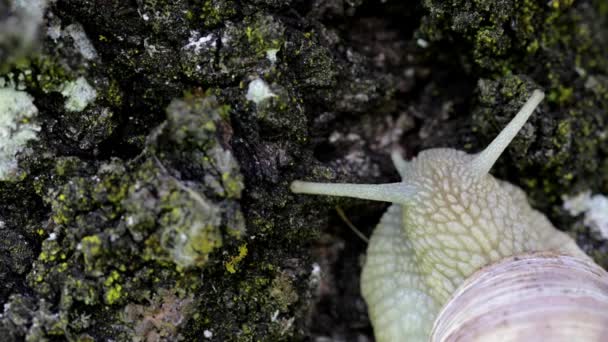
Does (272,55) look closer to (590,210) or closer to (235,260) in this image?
(235,260)

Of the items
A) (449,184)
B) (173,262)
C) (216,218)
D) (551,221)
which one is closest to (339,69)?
(449,184)

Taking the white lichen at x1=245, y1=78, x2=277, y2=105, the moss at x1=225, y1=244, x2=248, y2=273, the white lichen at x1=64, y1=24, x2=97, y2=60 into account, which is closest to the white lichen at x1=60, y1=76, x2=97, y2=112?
the white lichen at x1=64, y1=24, x2=97, y2=60

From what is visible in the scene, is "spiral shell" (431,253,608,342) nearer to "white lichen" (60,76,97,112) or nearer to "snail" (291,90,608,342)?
"snail" (291,90,608,342)

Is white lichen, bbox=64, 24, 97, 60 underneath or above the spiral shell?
above

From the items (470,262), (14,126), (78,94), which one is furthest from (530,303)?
(14,126)

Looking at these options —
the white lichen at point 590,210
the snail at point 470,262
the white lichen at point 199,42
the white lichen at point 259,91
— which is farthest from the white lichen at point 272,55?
the white lichen at point 590,210

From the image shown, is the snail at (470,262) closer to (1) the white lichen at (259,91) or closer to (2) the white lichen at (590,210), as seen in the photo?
(2) the white lichen at (590,210)
